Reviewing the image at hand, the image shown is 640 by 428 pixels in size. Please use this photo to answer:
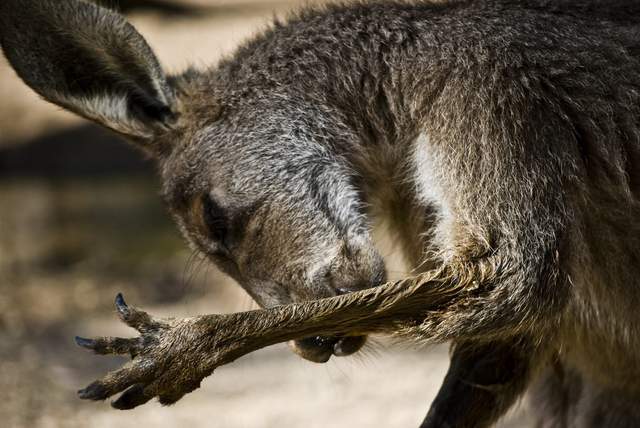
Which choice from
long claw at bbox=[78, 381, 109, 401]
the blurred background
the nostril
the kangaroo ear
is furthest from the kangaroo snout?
the kangaroo ear

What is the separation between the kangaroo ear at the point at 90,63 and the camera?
3.87 metres

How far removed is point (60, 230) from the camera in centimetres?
888

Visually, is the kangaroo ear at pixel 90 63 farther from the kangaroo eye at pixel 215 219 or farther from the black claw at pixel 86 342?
the black claw at pixel 86 342

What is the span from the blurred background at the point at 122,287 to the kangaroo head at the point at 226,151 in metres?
0.39

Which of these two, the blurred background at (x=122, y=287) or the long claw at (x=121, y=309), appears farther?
Result: the blurred background at (x=122, y=287)

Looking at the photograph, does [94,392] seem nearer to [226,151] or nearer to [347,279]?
[347,279]

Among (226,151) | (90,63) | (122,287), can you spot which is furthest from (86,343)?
(122,287)

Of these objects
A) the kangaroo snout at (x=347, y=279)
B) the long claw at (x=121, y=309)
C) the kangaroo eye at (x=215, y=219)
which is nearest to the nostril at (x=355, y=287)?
the kangaroo snout at (x=347, y=279)

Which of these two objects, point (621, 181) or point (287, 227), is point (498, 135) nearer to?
point (621, 181)

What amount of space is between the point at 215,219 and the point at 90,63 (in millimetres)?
813

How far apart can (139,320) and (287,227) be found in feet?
2.35

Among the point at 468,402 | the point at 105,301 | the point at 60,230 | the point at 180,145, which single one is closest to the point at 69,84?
the point at 180,145

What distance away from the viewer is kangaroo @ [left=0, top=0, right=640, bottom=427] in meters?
3.30

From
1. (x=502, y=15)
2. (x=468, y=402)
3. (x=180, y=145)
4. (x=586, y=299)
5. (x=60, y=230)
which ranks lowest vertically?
(x=60, y=230)
